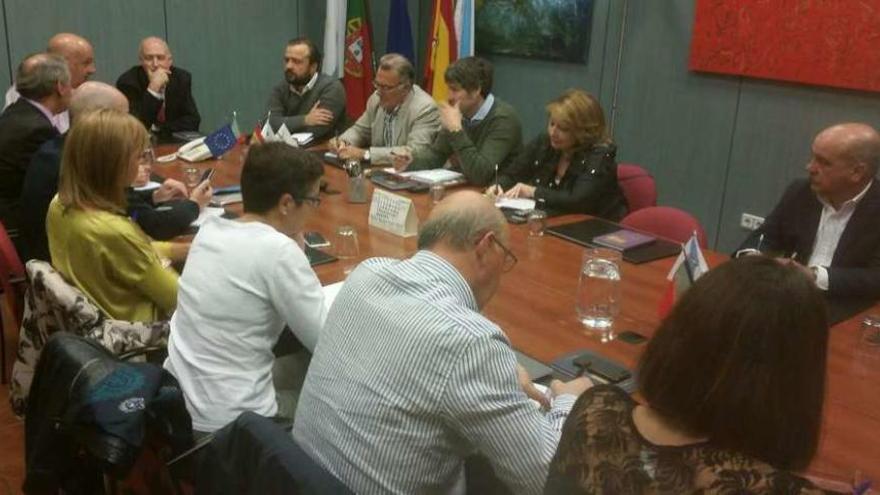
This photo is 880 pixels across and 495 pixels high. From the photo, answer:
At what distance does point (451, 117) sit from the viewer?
416cm

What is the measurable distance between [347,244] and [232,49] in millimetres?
4143

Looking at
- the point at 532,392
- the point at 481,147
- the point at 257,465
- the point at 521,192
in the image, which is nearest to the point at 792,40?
the point at 481,147

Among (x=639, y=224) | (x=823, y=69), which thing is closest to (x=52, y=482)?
(x=639, y=224)

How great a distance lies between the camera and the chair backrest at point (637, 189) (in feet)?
12.2

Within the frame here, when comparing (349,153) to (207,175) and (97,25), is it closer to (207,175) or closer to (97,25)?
(207,175)

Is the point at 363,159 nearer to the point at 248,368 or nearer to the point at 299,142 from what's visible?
the point at 299,142

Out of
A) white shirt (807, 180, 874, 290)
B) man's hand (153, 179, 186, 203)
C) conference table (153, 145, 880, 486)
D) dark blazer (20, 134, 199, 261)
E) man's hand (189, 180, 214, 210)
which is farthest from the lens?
man's hand (153, 179, 186, 203)

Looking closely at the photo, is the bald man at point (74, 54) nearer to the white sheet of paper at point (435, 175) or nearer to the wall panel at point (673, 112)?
the white sheet of paper at point (435, 175)

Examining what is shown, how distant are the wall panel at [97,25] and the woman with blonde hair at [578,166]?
11.7 feet

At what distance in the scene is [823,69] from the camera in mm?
4316

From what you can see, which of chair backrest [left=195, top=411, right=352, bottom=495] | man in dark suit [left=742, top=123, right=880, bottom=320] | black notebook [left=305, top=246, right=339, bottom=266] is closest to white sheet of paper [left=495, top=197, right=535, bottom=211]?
black notebook [left=305, top=246, right=339, bottom=266]

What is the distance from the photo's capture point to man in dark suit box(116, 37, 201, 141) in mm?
5109

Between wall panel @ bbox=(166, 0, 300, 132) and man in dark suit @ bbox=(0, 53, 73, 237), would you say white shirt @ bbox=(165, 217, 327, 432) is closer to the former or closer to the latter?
man in dark suit @ bbox=(0, 53, 73, 237)

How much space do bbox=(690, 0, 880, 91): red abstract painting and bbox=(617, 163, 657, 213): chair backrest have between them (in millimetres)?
1375
